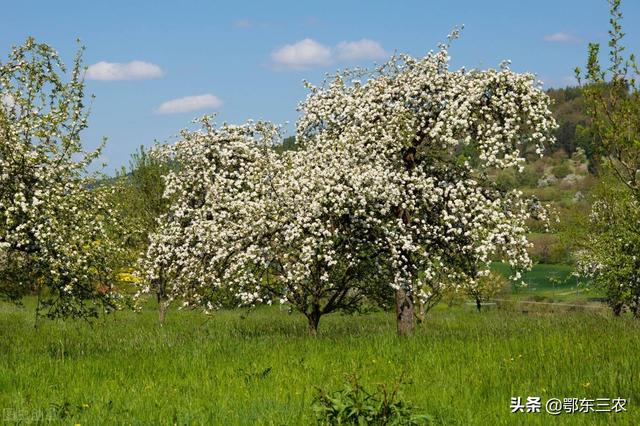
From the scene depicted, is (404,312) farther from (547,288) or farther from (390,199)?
(547,288)

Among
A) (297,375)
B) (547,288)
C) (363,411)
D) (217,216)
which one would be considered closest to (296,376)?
(297,375)

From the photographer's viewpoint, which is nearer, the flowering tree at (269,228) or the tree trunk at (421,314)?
the flowering tree at (269,228)

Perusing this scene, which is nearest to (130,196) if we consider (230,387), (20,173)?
(20,173)

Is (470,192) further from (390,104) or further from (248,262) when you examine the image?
(248,262)

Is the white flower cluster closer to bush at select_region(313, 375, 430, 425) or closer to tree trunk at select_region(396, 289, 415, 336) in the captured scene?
tree trunk at select_region(396, 289, 415, 336)

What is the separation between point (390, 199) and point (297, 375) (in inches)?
231

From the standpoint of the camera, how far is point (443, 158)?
1894 centimetres

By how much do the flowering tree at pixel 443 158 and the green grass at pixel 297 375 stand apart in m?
2.12

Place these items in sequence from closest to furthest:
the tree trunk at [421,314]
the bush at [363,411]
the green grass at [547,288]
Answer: the bush at [363,411] → the tree trunk at [421,314] → the green grass at [547,288]

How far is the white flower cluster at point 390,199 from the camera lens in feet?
55.0

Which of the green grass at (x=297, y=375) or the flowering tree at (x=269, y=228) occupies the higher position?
the flowering tree at (x=269, y=228)

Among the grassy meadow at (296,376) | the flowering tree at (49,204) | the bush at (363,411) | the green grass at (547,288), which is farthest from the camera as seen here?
the green grass at (547,288)

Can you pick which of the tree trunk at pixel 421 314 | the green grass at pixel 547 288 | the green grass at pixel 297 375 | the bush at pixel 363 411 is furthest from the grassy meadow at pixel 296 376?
the green grass at pixel 547 288

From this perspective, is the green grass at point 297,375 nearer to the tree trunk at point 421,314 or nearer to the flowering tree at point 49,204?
the flowering tree at point 49,204
